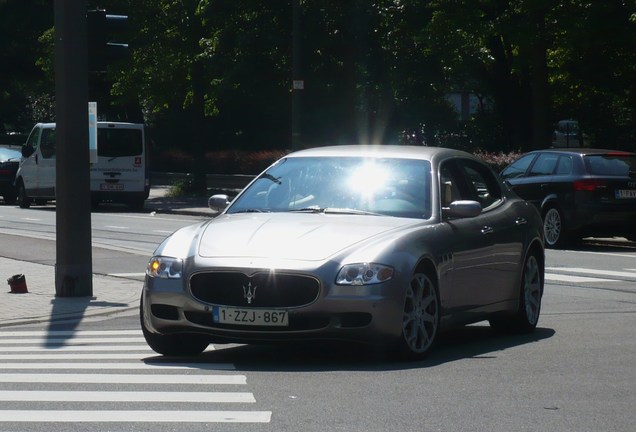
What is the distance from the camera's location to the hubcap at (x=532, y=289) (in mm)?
11383

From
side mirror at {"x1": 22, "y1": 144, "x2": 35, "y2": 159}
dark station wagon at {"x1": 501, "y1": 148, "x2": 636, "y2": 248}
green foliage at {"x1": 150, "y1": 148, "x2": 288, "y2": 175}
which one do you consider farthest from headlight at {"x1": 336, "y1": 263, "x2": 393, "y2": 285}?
green foliage at {"x1": 150, "y1": 148, "x2": 288, "y2": 175}

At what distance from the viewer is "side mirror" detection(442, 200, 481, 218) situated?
10.1 m

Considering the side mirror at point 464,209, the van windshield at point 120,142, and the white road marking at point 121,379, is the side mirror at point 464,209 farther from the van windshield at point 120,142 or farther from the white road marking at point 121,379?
the van windshield at point 120,142

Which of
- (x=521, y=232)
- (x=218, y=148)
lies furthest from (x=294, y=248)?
(x=218, y=148)

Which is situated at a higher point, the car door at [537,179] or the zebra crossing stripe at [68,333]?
the car door at [537,179]

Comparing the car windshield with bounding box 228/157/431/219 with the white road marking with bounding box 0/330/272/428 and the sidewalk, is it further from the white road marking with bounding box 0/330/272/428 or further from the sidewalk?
the sidewalk

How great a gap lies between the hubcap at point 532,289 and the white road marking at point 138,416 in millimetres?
4473

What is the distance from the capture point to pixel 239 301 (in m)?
9.06

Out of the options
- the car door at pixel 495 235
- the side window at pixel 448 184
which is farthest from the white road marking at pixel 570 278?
the side window at pixel 448 184

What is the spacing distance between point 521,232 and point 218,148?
143 feet

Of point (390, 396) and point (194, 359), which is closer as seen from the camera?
point (390, 396)

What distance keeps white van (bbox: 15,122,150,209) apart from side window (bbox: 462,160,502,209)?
26.1 metres

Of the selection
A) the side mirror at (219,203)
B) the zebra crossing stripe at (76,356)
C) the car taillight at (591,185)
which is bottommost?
the zebra crossing stripe at (76,356)

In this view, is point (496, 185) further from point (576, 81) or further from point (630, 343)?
point (576, 81)
